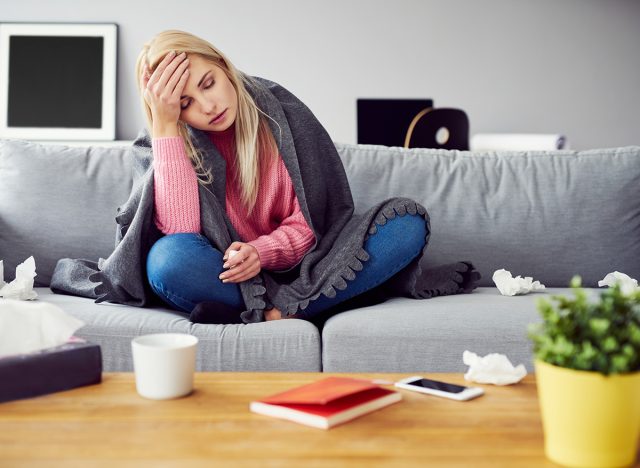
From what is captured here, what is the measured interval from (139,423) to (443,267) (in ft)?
4.01

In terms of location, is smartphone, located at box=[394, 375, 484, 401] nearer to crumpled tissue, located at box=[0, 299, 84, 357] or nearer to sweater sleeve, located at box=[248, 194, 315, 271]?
crumpled tissue, located at box=[0, 299, 84, 357]

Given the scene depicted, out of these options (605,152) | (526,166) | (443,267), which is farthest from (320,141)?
(605,152)

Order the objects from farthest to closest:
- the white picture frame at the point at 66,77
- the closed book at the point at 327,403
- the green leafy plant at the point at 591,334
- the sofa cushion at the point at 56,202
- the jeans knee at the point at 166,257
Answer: the white picture frame at the point at 66,77
the sofa cushion at the point at 56,202
the jeans knee at the point at 166,257
the closed book at the point at 327,403
the green leafy plant at the point at 591,334

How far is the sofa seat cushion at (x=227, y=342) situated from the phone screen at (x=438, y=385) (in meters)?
0.53

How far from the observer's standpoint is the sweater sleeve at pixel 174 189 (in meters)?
1.73

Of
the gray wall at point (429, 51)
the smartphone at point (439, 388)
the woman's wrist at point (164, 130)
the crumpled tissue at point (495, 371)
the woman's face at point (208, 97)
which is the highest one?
the gray wall at point (429, 51)

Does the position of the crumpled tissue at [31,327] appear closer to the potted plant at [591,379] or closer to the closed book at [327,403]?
the closed book at [327,403]

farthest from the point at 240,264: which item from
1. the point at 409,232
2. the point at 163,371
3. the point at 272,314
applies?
the point at 163,371

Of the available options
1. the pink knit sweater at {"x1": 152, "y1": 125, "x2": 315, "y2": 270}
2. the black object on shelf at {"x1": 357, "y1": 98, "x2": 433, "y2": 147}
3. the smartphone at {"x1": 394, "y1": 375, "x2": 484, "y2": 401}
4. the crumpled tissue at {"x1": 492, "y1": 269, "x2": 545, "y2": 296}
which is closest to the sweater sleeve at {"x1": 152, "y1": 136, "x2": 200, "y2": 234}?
the pink knit sweater at {"x1": 152, "y1": 125, "x2": 315, "y2": 270}

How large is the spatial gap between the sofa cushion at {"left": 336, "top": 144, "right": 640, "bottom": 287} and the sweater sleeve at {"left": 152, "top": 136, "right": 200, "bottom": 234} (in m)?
0.54

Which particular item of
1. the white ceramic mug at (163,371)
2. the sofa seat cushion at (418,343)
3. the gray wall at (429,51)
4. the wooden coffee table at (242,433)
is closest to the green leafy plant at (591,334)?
the wooden coffee table at (242,433)

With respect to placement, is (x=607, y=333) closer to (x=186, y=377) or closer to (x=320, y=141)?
(x=186, y=377)

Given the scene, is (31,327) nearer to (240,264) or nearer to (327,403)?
(327,403)

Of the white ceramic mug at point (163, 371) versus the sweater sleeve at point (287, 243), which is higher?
the sweater sleeve at point (287, 243)
